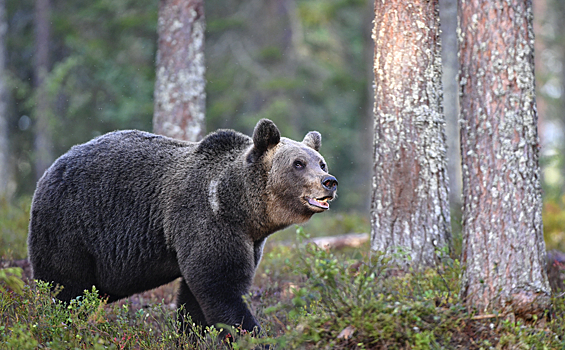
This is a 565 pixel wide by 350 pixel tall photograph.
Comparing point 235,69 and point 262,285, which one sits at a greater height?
point 235,69

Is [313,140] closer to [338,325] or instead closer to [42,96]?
[338,325]

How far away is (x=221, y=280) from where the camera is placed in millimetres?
4984

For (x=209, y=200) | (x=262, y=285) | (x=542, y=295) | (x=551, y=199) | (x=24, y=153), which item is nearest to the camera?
(x=542, y=295)

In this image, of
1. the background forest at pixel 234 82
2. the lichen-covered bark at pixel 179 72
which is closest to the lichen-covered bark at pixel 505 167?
the background forest at pixel 234 82

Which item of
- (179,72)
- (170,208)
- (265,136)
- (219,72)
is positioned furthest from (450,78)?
(219,72)

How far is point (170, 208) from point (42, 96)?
13065mm

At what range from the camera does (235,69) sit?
19.0 m

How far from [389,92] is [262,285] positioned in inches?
120

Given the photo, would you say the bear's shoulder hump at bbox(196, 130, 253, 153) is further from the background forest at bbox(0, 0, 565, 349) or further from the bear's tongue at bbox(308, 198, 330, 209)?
the background forest at bbox(0, 0, 565, 349)

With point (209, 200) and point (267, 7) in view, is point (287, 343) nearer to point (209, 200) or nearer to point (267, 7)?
point (209, 200)

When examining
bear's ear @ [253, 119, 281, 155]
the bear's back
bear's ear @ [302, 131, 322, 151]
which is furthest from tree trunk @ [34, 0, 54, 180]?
bear's ear @ [253, 119, 281, 155]

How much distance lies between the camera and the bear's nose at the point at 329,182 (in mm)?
5102

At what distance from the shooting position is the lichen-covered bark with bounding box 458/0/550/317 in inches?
187

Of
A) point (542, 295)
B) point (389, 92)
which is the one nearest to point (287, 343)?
point (542, 295)
